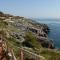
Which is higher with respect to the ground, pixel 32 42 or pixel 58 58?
pixel 58 58

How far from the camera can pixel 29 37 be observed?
82.4 ft

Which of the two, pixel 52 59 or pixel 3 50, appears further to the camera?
pixel 52 59

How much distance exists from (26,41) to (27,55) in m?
15.8

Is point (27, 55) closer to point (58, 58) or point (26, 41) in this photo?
point (58, 58)

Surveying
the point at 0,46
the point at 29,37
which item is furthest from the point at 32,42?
the point at 0,46

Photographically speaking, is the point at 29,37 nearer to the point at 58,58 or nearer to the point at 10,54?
the point at 58,58

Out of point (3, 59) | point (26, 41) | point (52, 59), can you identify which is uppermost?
point (3, 59)

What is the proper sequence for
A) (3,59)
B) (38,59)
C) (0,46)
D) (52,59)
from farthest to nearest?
(52,59)
(38,59)
(0,46)
(3,59)

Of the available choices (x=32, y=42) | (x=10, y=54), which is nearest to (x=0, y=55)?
(x=10, y=54)

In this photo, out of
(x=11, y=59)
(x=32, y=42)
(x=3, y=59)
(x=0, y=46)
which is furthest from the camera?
(x=32, y=42)

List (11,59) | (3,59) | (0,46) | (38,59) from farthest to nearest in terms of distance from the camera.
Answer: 1. (38,59)
2. (0,46)
3. (3,59)
4. (11,59)

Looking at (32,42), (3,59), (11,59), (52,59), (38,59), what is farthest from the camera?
(32,42)

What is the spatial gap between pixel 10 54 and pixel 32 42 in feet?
62.6

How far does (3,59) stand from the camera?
20.1 feet
